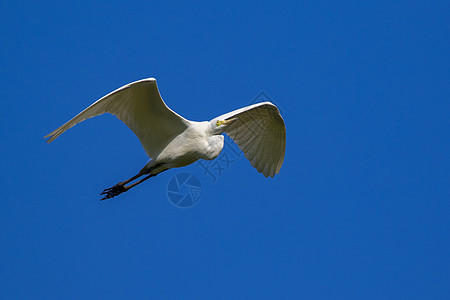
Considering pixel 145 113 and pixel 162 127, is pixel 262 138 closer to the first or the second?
pixel 162 127

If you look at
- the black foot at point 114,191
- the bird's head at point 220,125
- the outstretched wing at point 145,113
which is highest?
the bird's head at point 220,125

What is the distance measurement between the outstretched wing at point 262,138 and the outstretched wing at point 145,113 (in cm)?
190

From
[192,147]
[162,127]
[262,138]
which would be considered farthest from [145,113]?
[262,138]

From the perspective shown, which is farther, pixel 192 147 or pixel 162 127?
pixel 162 127

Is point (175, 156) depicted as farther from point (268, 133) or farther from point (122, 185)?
point (268, 133)

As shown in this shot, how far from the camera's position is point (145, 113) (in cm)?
1264

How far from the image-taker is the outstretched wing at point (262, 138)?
47.2 feet

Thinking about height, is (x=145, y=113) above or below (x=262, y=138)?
below

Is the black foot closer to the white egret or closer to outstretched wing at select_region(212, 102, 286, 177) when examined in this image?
the white egret

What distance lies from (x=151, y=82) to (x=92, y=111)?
1344mm

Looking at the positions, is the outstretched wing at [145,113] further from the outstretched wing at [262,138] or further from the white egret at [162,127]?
the outstretched wing at [262,138]

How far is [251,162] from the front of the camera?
1485cm

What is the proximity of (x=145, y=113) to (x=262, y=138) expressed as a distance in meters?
3.48

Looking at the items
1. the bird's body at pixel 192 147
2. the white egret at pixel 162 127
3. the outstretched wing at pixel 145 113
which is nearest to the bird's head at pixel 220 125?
the white egret at pixel 162 127
